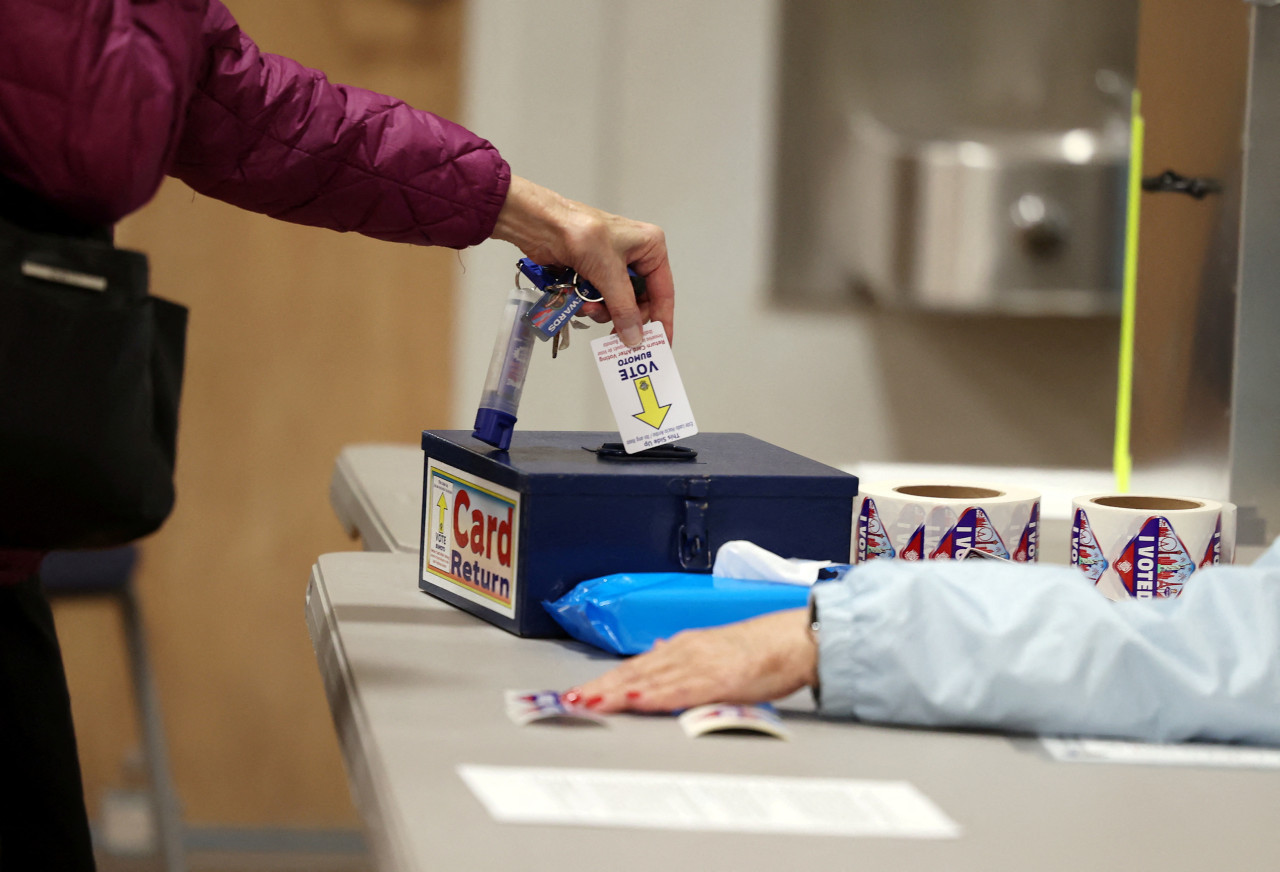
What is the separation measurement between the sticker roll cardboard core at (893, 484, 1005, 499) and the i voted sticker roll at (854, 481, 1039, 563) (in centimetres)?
1

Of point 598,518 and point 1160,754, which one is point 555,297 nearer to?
point 598,518

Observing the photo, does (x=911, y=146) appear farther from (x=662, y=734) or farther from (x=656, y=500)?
(x=662, y=734)

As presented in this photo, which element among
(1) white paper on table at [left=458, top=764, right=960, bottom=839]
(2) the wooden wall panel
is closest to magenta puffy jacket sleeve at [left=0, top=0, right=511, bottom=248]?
(1) white paper on table at [left=458, top=764, right=960, bottom=839]

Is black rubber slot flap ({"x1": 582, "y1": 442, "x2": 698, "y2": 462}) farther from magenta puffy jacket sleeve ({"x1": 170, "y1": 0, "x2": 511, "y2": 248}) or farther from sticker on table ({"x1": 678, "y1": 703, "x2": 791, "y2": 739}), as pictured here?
sticker on table ({"x1": 678, "y1": 703, "x2": 791, "y2": 739})

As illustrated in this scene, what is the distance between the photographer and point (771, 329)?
2.90 meters

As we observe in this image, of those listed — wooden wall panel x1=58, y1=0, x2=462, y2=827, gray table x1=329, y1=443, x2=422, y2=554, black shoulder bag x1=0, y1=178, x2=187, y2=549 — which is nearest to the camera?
black shoulder bag x1=0, y1=178, x2=187, y2=549

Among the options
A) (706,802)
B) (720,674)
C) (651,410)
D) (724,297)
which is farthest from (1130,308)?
(724,297)

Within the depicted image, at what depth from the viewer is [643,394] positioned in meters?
1.04

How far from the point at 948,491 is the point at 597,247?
312 mm

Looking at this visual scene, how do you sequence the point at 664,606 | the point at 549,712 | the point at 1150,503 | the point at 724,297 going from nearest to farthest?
the point at 549,712 → the point at 664,606 → the point at 1150,503 → the point at 724,297

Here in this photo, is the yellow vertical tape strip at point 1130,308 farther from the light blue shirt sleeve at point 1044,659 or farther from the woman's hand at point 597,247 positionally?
the light blue shirt sleeve at point 1044,659

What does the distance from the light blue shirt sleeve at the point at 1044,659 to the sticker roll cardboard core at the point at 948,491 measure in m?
0.24

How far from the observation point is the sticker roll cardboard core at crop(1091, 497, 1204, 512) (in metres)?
0.97

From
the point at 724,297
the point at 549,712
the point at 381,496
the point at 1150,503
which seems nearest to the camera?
the point at 549,712
